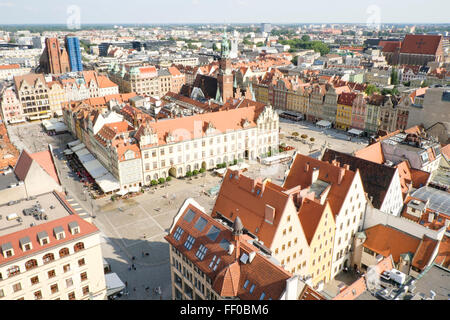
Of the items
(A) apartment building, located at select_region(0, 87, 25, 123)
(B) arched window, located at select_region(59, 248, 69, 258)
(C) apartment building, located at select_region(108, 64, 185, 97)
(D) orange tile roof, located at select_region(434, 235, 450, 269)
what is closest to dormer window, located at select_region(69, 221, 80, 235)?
(B) arched window, located at select_region(59, 248, 69, 258)

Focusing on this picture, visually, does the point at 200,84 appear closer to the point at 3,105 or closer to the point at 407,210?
the point at 3,105

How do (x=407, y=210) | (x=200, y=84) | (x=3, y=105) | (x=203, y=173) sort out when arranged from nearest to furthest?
(x=407, y=210), (x=203, y=173), (x=3, y=105), (x=200, y=84)

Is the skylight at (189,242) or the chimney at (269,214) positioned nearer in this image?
the skylight at (189,242)

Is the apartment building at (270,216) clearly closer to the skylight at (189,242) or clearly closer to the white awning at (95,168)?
the skylight at (189,242)

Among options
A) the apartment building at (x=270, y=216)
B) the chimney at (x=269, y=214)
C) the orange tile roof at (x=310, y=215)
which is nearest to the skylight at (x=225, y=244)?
the apartment building at (x=270, y=216)
